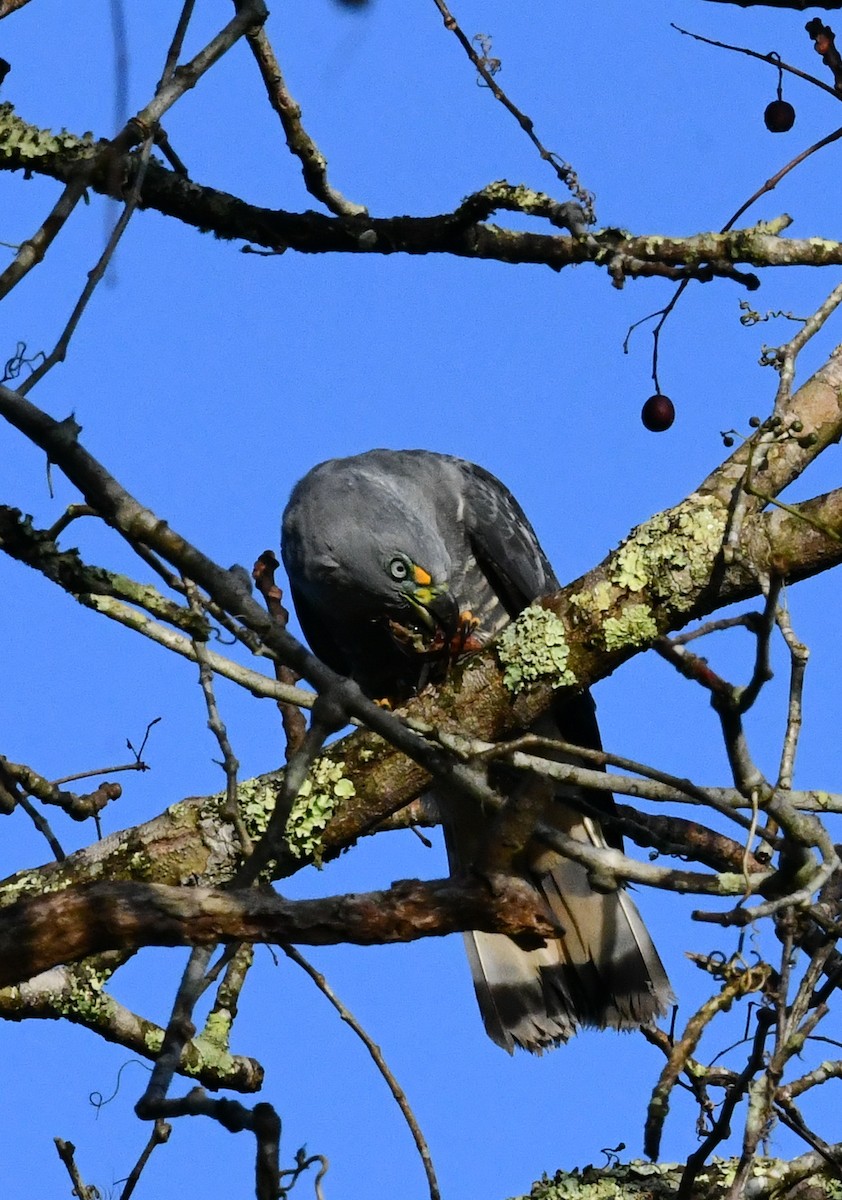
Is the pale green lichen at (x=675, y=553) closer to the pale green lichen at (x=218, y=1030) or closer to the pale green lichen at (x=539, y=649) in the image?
the pale green lichen at (x=539, y=649)

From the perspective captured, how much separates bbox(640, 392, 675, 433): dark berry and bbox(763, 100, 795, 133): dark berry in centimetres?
92

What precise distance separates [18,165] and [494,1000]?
3.22 m

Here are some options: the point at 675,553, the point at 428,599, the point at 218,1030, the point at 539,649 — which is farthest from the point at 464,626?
the point at 218,1030

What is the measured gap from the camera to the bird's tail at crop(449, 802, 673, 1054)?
5.00 meters

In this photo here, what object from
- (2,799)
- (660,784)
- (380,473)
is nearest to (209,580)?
(660,784)

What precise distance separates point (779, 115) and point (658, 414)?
39.7 inches

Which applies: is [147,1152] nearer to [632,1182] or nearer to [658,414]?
[632,1182]

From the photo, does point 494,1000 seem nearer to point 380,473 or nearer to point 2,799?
point 380,473

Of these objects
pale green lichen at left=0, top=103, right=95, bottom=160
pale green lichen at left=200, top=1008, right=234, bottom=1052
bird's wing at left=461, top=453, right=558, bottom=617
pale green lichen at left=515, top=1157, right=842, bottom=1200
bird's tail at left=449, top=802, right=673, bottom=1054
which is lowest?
pale green lichen at left=515, top=1157, right=842, bottom=1200

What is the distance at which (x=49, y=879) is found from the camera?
12.5ft

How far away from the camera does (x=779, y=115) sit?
175 inches

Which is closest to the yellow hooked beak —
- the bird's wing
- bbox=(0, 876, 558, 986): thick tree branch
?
the bird's wing

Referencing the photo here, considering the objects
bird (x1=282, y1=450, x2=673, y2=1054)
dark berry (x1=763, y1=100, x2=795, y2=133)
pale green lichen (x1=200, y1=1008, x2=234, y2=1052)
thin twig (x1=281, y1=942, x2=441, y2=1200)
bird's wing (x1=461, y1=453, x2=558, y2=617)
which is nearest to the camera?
thin twig (x1=281, y1=942, x2=441, y2=1200)

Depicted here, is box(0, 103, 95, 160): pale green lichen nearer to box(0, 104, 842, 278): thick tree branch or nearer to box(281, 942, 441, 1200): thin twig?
box(0, 104, 842, 278): thick tree branch
